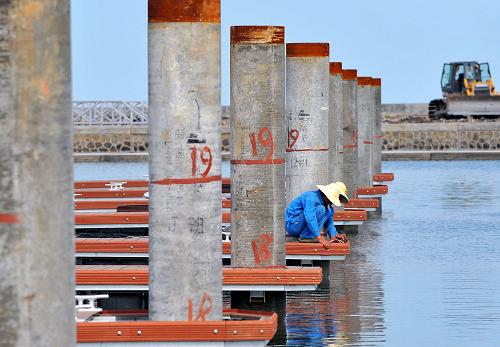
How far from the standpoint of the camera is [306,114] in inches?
683

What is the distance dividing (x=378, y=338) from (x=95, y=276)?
2.42m

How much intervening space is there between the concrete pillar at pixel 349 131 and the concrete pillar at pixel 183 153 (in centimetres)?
1443

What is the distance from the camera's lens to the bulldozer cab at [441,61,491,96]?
74.4 meters

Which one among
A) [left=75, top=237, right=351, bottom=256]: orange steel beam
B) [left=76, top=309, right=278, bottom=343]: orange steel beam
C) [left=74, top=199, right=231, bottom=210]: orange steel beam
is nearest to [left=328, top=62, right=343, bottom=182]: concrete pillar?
[left=74, top=199, right=231, bottom=210]: orange steel beam

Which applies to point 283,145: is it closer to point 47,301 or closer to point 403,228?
point 47,301

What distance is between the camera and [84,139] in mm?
57125

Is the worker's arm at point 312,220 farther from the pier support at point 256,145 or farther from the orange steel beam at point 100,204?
the orange steel beam at point 100,204

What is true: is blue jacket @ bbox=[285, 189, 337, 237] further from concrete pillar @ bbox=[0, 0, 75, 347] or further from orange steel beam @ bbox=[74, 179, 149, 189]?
orange steel beam @ bbox=[74, 179, 149, 189]

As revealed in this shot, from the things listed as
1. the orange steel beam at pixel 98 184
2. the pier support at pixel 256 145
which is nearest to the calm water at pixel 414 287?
the pier support at pixel 256 145

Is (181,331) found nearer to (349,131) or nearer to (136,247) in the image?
(136,247)

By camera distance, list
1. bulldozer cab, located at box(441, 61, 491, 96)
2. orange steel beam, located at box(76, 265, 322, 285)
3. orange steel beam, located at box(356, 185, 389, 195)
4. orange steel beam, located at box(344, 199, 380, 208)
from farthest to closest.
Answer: bulldozer cab, located at box(441, 61, 491, 96)
orange steel beam, located at box(356, 185, 389, 195)
orange steel beam, located at box(344, 199, 380, 208)
orange steel beam, located at box(76, 265, 322, 285)

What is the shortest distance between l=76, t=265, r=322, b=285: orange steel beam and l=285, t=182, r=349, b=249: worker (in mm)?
2470

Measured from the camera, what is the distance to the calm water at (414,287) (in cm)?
1305

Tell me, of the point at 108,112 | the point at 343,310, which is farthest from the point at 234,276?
the point at 108,112
